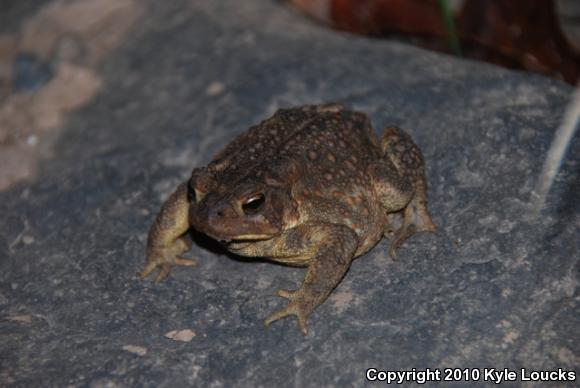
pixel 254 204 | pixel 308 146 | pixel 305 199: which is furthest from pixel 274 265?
pixel 308 146

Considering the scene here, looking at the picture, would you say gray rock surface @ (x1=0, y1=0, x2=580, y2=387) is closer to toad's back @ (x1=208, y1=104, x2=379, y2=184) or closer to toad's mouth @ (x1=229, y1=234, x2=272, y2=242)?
toad's mouth @ (x1=229, y1=234, x2=272, y2=242)

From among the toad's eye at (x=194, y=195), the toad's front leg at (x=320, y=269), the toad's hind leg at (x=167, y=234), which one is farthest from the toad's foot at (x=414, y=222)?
the toad's hind leg at (x=167, y=234)

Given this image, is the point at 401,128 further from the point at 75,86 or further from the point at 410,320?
the point at 75,86

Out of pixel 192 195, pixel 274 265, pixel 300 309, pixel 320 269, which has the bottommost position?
pixel 274 265

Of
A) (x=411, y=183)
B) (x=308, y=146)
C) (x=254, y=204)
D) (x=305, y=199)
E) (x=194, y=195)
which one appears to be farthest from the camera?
(x=411, y=183)

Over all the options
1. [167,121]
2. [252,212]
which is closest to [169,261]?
[252,212]

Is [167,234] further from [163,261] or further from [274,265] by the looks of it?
[274,265]

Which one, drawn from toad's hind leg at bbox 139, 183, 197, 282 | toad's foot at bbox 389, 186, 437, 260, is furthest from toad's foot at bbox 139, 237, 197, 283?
toad's foot at bbox 389, 186, 437, 260
